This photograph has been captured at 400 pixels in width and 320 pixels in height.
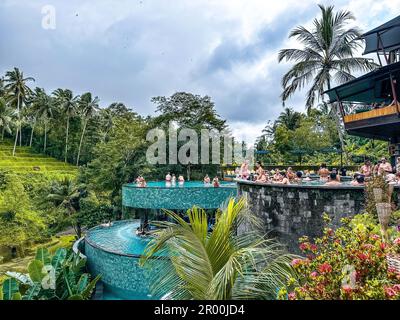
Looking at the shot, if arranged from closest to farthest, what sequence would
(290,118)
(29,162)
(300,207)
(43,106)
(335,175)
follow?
(300,207) < (335,175) < (290,118) < (29,162) < (43,106)

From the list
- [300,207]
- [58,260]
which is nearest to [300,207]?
[300,207]

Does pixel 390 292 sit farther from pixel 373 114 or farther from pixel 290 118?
pixel 290 118

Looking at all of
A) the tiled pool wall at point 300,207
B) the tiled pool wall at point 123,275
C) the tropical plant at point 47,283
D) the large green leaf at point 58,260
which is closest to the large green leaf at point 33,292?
the tropical plant at point 47,283

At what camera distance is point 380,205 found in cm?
396

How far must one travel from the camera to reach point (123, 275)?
10703 mm

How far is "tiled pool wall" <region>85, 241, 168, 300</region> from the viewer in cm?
1038

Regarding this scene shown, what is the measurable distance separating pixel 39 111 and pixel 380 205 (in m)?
44.7

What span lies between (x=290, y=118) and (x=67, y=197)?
90.8 ft

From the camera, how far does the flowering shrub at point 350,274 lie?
2080mm

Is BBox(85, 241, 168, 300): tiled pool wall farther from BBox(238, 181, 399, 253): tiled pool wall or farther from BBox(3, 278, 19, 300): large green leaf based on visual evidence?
BBox(238, 181, 399, 253): tiled pool wall

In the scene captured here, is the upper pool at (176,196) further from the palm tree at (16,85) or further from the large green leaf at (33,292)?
the palm tree at (16,85)

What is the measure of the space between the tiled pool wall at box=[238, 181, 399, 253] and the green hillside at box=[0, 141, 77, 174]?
33.9m

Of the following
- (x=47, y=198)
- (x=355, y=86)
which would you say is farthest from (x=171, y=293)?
(x=47, y=198)

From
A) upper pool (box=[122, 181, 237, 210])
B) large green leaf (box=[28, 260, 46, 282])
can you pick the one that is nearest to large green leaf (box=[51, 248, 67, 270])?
large green leaf (box=[28, 260, 46, 282])
